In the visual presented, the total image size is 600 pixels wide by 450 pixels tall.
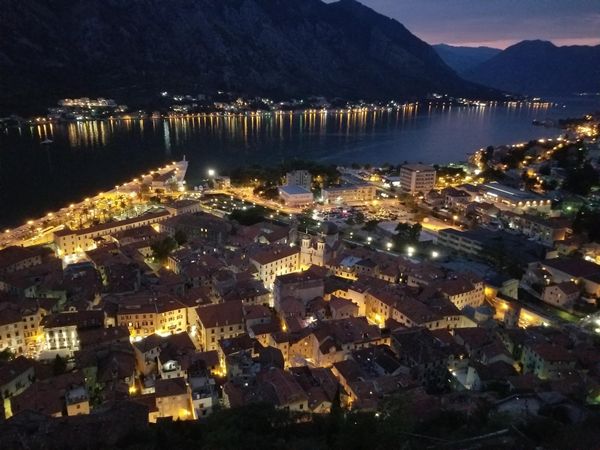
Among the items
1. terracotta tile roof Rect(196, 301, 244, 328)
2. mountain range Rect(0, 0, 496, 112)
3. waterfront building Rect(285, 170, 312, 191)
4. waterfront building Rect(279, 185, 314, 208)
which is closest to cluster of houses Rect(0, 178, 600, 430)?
terracotta tile roof Rect(196, 301, 244, 328)

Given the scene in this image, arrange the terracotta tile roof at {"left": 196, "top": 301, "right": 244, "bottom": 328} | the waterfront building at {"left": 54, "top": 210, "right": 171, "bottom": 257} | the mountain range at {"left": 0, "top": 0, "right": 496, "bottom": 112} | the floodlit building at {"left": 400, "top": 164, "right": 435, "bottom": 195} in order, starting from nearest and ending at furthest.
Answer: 1. the terracotta tile roof at {"left": 196, "top": 301, "right": 244, "bottom": 328}
2. the waterfront building at {"left": 54, "top": 210, "right": 171, "bottom": 257}
3. the floodlit building at {"left": 400, "top": 164, "right": 435, "bottom": 195}
4. the mountain range at {"left": 0, "top": 0, "right": 496, "bottom": 112}

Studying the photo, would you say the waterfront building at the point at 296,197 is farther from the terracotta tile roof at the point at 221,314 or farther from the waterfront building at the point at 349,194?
the terracotta tile roof at the point at 221,314

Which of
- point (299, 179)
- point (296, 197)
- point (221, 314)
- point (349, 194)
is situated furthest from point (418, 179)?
point (221, 314)

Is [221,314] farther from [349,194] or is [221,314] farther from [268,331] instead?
[349,194]

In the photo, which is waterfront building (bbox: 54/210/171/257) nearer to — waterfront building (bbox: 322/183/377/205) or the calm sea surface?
the calm sea surface

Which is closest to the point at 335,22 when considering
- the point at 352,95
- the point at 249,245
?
the point at 352,95
